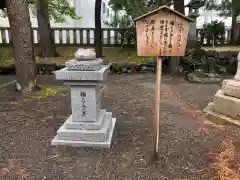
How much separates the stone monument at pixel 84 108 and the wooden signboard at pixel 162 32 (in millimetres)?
705

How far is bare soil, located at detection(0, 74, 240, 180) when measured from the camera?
2836 millimetres

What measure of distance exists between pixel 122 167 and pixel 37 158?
3.35 feet

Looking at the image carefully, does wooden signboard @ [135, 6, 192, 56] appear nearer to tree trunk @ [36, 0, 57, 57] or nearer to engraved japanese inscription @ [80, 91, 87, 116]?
engraved japanese inscription @ [80, 91, 87, 116]

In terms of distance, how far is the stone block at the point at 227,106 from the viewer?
4152 millimetres

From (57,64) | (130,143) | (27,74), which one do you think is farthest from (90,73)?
(57,64)

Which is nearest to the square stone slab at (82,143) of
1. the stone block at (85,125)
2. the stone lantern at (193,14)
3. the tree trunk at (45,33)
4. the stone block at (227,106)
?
the stone block at (85,125)

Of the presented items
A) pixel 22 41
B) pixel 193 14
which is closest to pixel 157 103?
pixel 22 41

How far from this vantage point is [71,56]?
10836mm

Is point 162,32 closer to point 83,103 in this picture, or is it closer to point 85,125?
point 83,103

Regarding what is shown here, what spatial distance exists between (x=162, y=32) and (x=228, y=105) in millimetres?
2119

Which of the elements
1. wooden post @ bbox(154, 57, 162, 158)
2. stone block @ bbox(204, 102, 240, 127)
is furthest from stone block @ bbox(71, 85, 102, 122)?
stone block @ bbox(204, 102, 240, 127)

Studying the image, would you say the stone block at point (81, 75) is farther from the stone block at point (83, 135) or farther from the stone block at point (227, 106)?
the stone block at point (227, 106)

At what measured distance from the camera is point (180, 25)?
278 cm

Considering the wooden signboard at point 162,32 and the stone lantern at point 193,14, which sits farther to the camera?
the stone lantern at point 193,14
